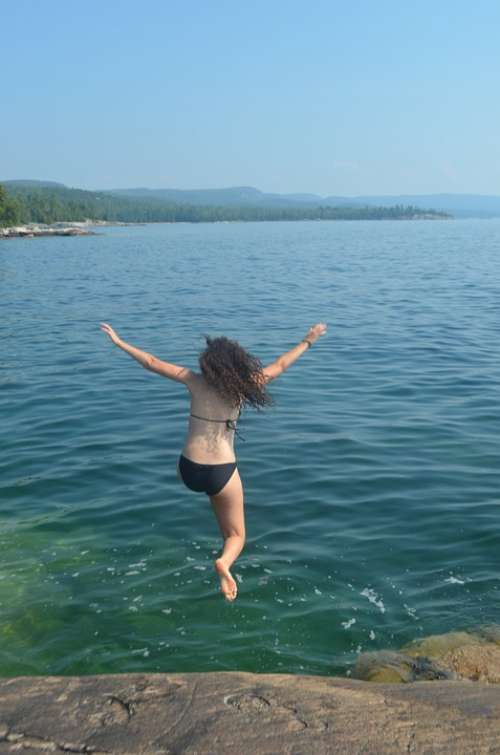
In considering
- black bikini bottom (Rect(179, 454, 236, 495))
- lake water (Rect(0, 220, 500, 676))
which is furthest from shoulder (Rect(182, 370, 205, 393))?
lake water (Rect(0, 220, 500, 676))

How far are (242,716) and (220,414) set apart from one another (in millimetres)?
2643

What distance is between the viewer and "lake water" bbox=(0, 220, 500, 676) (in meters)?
7.86

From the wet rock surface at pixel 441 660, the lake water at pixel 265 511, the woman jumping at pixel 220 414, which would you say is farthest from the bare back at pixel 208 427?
the wet rock surface at pixel 441 660

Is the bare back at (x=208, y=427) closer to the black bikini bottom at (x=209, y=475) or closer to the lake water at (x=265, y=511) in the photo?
the black bikini bottom at (x=209, y=475)

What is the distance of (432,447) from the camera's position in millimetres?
13086

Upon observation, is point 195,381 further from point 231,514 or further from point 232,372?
point 231,514

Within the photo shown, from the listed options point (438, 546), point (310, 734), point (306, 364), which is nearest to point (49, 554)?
point (438, 546)

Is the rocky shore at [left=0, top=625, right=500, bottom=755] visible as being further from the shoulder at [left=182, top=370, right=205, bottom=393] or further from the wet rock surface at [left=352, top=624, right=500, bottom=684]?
the shoulder at [left=182, top=370, right=205, bottom=393]

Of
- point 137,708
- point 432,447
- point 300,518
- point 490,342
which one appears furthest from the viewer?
point 490,342

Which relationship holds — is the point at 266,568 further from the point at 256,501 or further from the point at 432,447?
the point at 432,447

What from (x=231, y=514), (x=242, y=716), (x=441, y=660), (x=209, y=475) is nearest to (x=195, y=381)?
(x=209, y=475)

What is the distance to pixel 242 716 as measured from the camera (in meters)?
4.64

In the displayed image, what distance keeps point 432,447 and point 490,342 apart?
11122 millimetres

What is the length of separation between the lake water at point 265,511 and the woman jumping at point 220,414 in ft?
5.33
